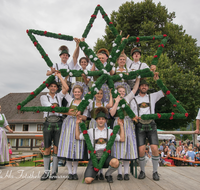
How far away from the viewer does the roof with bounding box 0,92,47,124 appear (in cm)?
2845

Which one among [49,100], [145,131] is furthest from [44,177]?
[145,131]

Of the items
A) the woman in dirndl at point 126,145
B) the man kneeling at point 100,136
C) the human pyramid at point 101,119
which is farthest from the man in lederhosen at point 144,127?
the man kneeling at point 100,136

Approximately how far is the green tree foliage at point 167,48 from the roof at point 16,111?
16589 millimetres

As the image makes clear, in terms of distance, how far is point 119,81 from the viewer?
17.4 ft

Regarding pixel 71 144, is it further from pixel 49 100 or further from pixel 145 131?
pixel 145 131

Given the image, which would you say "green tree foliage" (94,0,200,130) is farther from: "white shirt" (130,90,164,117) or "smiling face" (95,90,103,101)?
"smiling face" (95,90,103,101)

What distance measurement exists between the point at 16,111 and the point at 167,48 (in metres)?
24.6

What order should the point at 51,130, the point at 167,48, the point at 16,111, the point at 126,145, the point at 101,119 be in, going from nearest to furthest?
the point at 101,119, the point at 126,145, the point at 51,130, the point at 167,48, the point at 16,111

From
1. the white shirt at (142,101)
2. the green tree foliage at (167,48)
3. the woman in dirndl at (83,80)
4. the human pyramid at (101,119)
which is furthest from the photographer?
the green tree foliage at (167,48)

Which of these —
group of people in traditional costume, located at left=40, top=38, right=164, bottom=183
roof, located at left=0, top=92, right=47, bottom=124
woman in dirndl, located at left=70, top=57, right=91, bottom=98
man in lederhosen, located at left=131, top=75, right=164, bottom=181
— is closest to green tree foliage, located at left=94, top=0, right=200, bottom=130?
woman in dirndl, located at left=70, top=57, right=91, bottom=98

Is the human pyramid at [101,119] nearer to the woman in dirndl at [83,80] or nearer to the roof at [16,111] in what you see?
the woman in dirndl at [83,80]

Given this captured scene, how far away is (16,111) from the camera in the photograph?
3058 cm

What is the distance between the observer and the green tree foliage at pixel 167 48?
1419 centimetres

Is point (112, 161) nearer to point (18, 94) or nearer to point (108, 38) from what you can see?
point (108, 38)
